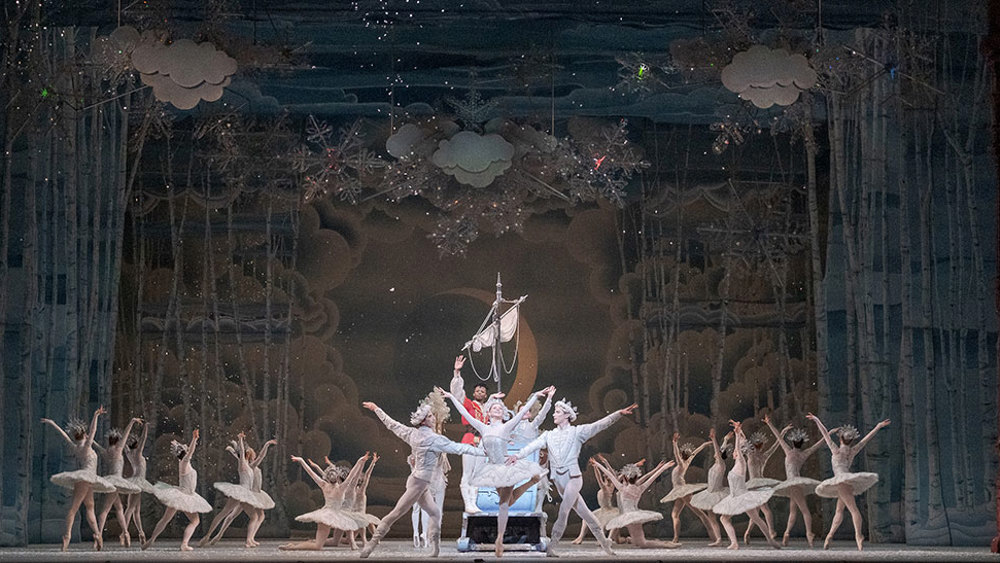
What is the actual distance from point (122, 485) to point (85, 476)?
457mm

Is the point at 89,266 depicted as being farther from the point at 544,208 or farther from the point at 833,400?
the point at 833,400

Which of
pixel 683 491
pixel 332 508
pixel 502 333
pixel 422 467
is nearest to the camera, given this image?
pixel 422 467

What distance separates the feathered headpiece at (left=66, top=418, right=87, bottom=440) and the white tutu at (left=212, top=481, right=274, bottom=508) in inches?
47.1

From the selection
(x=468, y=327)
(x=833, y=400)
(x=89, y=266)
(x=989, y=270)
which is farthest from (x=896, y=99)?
(x=89, y=266)

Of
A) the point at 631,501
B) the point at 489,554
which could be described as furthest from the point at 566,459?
the point at 631,501

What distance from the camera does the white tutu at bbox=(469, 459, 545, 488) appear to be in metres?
9.41

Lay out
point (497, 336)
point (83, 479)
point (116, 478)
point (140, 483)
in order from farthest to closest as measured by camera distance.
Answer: point (497, 336)
point (140, 483)
point (116, 478)
point (83, 479)

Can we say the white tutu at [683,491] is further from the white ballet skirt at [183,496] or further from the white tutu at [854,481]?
the white ballet skirt at [183,496]

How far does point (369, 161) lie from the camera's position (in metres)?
12.4

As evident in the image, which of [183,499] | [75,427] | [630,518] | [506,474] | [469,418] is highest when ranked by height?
[469,418]

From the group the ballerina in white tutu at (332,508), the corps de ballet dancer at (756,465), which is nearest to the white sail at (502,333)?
the ballerina in white tutu at (332,508)

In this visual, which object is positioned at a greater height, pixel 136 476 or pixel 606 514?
pixel 136 476

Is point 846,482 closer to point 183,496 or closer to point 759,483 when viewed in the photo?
point 759,483

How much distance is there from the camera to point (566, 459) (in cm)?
974
